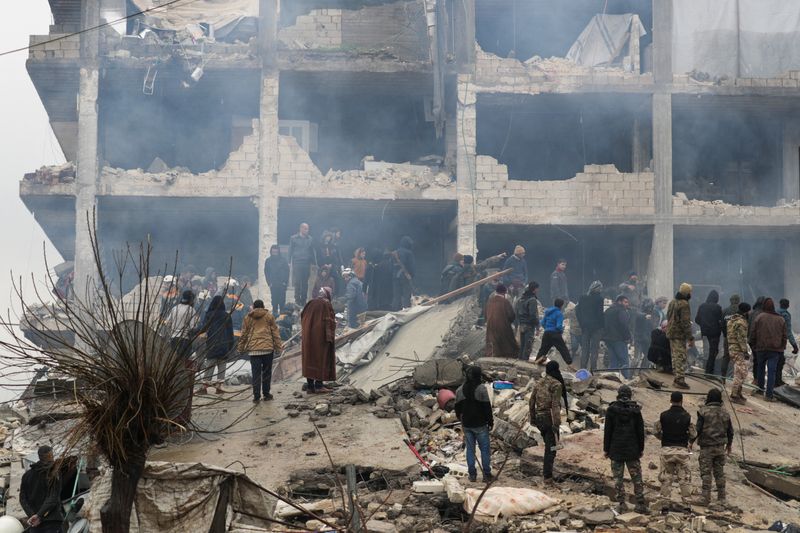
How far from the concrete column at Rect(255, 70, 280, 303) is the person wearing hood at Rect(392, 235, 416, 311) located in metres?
4.79

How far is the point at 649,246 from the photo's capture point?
24.9 meters

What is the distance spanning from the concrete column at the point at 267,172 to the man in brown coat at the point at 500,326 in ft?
31.0

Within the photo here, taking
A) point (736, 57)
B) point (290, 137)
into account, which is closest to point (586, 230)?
Result: point (736, 57)

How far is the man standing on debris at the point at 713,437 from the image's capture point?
10062mm

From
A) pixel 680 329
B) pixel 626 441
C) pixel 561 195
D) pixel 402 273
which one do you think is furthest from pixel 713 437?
pixel 561 195

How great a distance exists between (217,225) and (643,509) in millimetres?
18920

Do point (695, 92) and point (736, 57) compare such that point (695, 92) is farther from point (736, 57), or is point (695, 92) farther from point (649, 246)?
point (649, 246)

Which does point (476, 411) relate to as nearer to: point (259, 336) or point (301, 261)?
point (259, 336)

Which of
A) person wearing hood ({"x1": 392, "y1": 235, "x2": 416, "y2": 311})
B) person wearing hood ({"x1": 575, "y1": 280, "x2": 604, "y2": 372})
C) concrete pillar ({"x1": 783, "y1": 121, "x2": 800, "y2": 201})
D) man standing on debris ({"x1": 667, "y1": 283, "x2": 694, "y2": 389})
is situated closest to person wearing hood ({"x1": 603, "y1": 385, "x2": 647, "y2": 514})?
man standing on debris ({"x1": 667, "y1": 283, "x2": 694, "y2": 389})

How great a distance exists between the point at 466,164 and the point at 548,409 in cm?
1441

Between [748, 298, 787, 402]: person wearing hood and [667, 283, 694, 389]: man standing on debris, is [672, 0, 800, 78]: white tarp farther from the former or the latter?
[667, 283, 694, 389]: man standing on debris

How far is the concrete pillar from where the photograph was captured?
26031mm

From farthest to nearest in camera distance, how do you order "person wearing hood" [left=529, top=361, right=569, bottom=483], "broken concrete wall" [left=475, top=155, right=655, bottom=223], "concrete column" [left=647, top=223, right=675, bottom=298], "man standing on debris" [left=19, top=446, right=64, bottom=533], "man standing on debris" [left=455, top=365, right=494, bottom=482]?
"concrete column" [left=647, top=223, right=675, bottom=298]
"broken concrete wall" [left=475, top=155, right=655, bottom=223]
"person wearing hood" [left=529, top=361, right=569, bottom=483]
"man standing on debris" [left=455, top=365, right=494, bottom=482]
"man standing on debris" [left=19, top=446, right=64, bottom=533]

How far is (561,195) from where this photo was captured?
24219 millimetres
